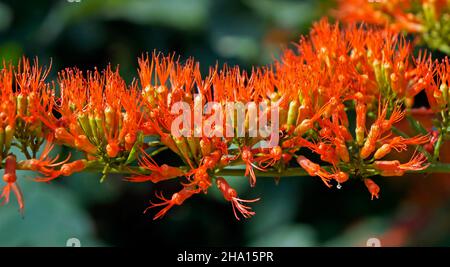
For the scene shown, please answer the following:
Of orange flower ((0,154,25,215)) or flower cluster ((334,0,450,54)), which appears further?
flower cluster ((334,0,450,54))

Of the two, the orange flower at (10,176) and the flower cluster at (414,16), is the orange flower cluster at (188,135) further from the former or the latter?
the flower cluster at (414,16)

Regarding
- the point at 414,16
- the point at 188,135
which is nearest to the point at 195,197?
the point at 414,16

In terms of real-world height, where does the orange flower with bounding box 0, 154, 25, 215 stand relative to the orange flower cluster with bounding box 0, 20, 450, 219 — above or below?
below

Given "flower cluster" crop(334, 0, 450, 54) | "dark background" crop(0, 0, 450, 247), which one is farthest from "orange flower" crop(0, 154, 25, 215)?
"dark background" crop(0, 0, 450, 247)

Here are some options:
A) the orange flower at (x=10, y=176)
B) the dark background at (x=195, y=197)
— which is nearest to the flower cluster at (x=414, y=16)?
the dark background at (x=195, y=197)

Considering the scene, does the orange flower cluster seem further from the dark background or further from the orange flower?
the dark background

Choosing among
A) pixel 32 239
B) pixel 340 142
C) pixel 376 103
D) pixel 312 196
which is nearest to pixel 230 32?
pixel 312 196
